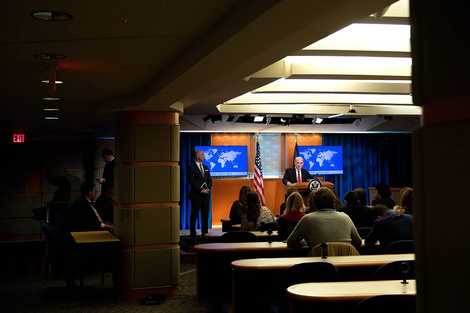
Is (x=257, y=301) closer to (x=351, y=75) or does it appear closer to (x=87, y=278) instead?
(x=351, y=75)

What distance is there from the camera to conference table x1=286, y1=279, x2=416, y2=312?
3416mm

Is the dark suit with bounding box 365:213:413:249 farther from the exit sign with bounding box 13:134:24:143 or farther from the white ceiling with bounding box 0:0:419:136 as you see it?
the exit sign with bounding box 13:134:24:143

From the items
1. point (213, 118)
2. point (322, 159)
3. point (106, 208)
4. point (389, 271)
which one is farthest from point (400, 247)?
point (322, 159)

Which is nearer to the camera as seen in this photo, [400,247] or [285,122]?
[400,247]

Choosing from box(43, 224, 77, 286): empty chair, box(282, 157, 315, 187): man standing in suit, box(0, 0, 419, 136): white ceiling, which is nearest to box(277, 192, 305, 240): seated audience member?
box(0, 0, 419, 136): white ceiling

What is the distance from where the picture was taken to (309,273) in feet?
14.2

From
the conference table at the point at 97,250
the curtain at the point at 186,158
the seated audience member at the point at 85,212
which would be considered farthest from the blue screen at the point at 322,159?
the conference table at the point at 97,250

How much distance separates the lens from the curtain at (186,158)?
13930 mm

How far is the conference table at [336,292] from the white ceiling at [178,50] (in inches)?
65.5

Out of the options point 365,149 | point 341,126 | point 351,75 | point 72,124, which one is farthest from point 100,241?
point 365,149

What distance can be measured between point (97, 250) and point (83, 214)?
3.77 feet

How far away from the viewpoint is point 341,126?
48.0ft

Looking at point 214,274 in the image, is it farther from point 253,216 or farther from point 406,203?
point 406,203

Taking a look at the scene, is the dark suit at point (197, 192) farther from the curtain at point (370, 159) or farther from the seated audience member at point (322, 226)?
the seated audience member at point (322, 226)
